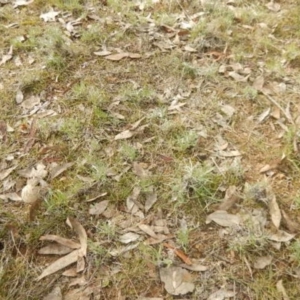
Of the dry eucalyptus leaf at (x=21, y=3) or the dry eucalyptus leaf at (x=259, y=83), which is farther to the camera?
the dry eucalyptus leaf at (x=21, y=3)

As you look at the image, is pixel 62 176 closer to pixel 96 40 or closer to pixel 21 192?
pixel 21 192

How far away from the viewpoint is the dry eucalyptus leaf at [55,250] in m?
1.88

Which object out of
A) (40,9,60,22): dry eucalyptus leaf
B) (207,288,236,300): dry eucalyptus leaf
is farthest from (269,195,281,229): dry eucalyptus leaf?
(40,9,60,22): dry eucalyptus leaf

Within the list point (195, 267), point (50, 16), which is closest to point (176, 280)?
point (195, 267)

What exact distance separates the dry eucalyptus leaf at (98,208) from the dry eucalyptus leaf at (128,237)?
177 mm

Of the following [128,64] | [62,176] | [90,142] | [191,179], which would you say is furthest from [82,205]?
[128,64]

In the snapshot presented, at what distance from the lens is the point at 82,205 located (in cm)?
203

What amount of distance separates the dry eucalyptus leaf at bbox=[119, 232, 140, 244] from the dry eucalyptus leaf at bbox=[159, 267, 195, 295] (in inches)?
7.7

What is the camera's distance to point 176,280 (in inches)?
69.6

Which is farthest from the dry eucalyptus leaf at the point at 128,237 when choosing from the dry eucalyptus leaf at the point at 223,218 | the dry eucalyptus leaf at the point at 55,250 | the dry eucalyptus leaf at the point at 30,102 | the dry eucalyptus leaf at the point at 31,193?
the dry eucalyptus leaf at the point at 30,102

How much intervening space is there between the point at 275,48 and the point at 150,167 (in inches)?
52.5

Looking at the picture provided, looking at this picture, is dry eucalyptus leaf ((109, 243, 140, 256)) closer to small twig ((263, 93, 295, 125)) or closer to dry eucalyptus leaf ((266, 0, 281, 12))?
small twig ((263, 93, 295, 125))

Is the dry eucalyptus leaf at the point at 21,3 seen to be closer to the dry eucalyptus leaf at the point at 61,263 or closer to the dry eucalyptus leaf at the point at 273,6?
the dry eucalyptus leaf at the point at 273,6

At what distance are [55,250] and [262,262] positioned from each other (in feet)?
3.06
